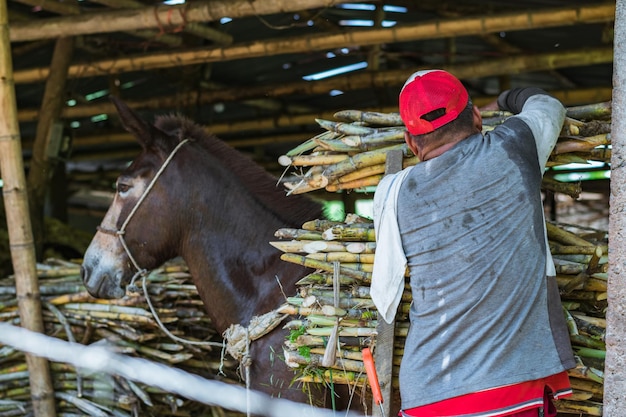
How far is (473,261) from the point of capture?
2375 mm

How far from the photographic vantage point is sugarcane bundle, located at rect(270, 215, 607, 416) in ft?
9.09

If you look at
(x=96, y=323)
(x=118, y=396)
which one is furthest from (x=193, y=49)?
(x=118, y=396)

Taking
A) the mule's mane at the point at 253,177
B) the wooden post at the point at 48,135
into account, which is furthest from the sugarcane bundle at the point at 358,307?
the wooden post at the point at 48,135

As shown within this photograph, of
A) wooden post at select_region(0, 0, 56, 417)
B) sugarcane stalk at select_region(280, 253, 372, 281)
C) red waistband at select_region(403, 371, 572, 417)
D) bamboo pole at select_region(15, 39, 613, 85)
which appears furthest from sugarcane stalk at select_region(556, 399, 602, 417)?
bamboo pole at select_region(15, 39, 613, 85)

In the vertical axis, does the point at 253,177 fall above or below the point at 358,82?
below

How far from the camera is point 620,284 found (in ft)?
7.28

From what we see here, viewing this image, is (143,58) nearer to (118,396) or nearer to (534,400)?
(118,396)

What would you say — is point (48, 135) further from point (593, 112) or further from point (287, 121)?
point (593, 112)

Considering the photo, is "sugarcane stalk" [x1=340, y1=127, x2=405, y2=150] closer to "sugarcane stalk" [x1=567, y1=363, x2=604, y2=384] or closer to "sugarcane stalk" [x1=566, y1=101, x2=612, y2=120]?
"sugarcane stalk" [x1=566, y1=101, x2=612, y2=120]

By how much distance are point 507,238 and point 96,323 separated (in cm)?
337

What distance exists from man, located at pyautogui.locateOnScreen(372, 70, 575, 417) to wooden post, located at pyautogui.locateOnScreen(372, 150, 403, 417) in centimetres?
21

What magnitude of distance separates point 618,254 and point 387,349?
0.89 metres

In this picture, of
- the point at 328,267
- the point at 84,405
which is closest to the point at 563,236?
the point at 328,267

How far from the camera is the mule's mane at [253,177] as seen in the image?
12.2 feet
